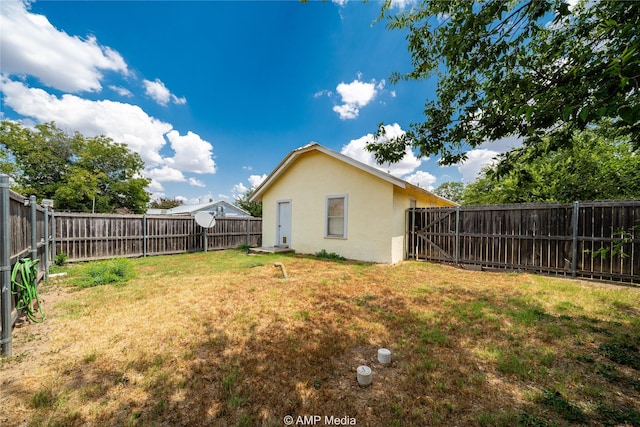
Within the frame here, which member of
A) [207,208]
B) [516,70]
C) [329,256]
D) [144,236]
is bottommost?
[329,256]

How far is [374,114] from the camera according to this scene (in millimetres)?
11484

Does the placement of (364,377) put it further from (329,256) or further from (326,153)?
(326,153)

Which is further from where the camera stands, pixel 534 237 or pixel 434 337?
pixel 534 237

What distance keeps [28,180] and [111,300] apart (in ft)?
104

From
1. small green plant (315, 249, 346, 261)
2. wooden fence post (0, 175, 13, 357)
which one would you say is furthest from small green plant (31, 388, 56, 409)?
small green plant (315, 249, 346, 261)

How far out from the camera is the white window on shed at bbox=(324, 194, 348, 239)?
9167 mm

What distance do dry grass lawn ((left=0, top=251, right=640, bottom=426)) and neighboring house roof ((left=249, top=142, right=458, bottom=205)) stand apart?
4154 mm

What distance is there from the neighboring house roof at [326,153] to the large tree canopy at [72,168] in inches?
888

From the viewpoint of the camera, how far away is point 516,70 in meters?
2.76

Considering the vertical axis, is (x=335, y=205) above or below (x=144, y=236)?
above

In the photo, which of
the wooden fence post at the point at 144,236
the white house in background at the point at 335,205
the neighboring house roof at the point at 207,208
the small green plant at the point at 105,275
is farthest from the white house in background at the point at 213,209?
the small green plant at the point at 105,275

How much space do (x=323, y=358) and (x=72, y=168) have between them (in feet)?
112

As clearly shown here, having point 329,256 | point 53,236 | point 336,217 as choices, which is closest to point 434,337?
point 329,256

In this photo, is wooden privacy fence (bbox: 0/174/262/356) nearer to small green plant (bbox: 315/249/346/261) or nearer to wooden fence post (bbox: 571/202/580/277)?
small green plant (bbox: 315/249/346/261)
